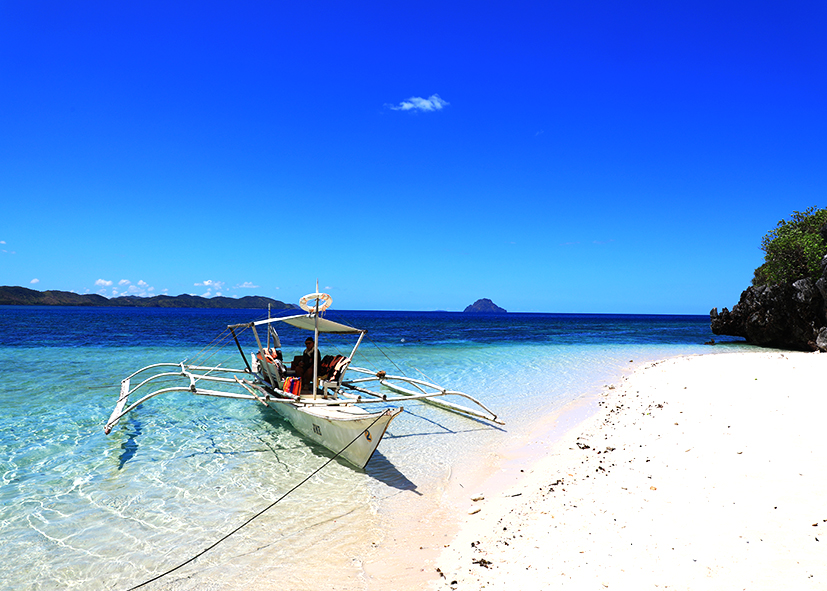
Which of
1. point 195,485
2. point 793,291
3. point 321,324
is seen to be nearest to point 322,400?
point 321,324

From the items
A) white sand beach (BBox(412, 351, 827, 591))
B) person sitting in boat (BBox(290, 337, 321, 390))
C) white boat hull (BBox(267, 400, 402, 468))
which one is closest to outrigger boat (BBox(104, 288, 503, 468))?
white boat hull (BBox(267, 400, 402, 468))

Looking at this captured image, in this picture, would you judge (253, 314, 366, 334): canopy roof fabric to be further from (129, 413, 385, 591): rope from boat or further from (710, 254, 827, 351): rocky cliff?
(710, 254, 827, 351): rocky cliff

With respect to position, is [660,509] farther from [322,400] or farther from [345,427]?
[322,400]

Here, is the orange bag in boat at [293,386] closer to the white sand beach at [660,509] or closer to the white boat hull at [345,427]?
the white boat hull at [345,427]

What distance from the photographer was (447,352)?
94.8 feet

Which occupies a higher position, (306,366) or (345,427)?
(306,366)

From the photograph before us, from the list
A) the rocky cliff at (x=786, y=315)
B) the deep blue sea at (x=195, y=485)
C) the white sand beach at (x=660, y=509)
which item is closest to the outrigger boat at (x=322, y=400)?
the deep blue sea at (x=195, y=485)

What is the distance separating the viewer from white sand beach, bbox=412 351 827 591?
12.7 ft

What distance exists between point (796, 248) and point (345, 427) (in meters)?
36.5

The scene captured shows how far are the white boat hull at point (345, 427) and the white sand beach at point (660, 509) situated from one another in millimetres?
1696

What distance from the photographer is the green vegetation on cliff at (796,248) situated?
28.8 m

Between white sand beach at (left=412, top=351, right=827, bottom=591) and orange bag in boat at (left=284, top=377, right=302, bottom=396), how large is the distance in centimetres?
476

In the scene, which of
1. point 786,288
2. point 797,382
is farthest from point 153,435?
point 786,288

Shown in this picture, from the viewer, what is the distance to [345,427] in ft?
26.2
